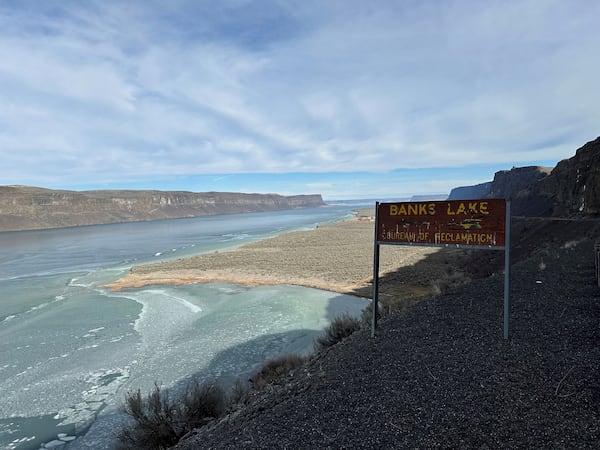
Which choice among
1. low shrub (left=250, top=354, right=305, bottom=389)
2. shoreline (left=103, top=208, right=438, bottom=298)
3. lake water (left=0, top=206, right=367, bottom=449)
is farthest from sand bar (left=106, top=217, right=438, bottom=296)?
low shrub (left=250, top=354, right=305, bottom=389)

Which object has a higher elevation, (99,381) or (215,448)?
(215,448)

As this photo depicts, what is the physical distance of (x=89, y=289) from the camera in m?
23.0

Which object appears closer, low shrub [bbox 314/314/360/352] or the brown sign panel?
the brown sign panel

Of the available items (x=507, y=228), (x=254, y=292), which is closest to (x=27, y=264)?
(x=254, y=292)

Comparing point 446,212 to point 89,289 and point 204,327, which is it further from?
point 89,289

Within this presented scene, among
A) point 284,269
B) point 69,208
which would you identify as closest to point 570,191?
point 284,269

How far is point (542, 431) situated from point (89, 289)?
84.0 ft

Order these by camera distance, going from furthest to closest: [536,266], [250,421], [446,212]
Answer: [536,266] → [446,212] → [250,421]

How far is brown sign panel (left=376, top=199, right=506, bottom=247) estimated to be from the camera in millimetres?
5395

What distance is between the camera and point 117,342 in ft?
42.6

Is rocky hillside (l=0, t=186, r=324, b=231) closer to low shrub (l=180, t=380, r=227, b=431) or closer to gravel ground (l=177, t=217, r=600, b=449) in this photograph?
low shrub (l=180, t=380, r=227, b=431)

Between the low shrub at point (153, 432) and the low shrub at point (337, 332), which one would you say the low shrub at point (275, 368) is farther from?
the low shrub at point (153, 432)

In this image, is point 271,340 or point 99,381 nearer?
point 99,381

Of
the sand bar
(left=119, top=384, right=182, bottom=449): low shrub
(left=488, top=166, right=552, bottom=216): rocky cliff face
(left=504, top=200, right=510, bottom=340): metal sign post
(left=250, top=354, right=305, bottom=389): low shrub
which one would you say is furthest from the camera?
(left=488, top=166, right=552, bottom=216): rocky cliff face
